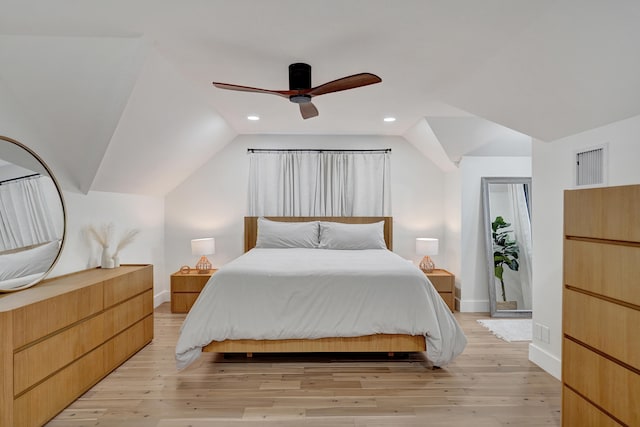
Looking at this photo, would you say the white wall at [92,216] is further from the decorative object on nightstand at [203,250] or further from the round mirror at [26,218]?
the decorative object on nightstand at [203,250]

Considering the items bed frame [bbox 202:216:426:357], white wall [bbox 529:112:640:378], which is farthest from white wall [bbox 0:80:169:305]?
white wall [bbox 529:112:640:378]

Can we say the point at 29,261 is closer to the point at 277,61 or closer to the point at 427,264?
the point at 277,61

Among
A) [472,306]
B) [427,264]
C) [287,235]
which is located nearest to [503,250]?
[472,306]

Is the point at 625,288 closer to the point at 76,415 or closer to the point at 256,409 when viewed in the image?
the point at 256,409

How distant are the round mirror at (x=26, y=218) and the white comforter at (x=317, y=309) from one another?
3.46ft

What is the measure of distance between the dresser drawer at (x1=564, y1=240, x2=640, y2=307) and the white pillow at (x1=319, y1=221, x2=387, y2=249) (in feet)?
8.60

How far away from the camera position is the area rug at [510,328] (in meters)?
3.59

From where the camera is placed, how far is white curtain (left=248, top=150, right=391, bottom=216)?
16.6 ft

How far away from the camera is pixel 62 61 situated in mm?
2303

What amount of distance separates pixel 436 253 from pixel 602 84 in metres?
2.91

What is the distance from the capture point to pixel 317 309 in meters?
2.86

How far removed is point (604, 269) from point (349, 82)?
1693 mm

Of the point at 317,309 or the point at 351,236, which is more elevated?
the point at 351,236

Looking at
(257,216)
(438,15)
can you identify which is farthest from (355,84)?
(257,216)
